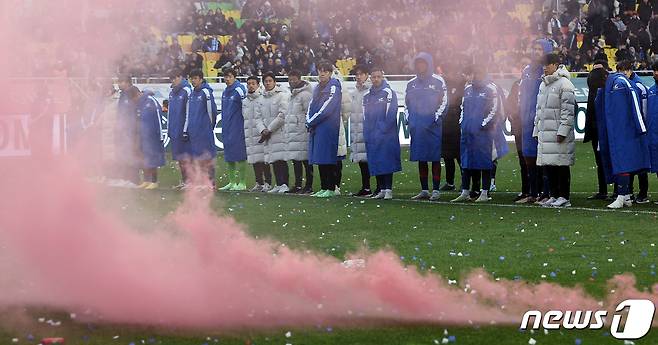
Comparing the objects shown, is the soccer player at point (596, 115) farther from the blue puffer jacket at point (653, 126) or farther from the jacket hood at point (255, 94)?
the jacket hood at point (255, 94)

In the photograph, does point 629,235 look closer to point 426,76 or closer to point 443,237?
point 443,237

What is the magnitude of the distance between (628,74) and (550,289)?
26.6 feet

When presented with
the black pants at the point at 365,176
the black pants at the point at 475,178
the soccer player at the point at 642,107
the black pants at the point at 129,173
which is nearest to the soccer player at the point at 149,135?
the black pants at the point at 129,173

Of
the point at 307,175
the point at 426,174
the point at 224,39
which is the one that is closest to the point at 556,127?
the point at 426,174

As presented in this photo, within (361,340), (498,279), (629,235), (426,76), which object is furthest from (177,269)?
(426,76)

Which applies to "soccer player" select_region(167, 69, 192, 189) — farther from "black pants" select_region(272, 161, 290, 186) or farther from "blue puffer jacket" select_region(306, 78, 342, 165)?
"blue puffer jacket" select_region(306, 78, 342, 165)

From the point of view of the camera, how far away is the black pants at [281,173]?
21203 millimetres

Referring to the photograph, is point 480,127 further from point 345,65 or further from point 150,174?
point 150,174

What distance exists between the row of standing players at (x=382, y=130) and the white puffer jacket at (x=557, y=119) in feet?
0.05

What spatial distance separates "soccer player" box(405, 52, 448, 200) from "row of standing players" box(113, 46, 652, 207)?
16 millimetres

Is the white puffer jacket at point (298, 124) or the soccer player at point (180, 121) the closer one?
the white puffer jacket at point (298, 124)

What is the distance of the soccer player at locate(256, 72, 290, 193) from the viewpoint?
21.1 m

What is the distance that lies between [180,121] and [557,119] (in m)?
7.91

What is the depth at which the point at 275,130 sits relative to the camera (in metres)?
21.2
